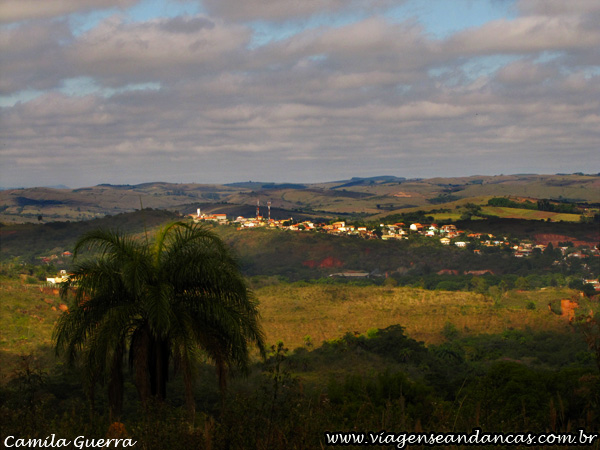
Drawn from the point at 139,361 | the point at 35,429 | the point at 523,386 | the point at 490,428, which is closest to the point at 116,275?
the point at 139,361

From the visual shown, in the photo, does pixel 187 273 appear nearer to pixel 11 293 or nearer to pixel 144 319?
pixel 144 319

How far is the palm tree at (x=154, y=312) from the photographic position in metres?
9.48

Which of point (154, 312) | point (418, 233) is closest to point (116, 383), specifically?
point (154, 312)

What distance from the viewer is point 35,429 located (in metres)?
6.36

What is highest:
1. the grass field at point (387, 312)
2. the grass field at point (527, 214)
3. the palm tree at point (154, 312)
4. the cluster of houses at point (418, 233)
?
the palm tree at point (154, 312)

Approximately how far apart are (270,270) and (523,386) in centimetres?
9493

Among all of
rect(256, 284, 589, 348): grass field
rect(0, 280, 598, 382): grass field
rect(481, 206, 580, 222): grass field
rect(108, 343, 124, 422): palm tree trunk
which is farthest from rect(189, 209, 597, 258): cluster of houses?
rect(108, 343, 124, 422): palm tree trunk

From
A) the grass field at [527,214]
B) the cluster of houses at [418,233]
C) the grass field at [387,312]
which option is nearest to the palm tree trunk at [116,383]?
the grass field at [387,312]

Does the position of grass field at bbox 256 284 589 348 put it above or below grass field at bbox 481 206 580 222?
below

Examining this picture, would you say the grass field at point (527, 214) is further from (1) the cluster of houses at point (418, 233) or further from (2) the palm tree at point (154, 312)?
(2) the palm tree at point (154, 312)

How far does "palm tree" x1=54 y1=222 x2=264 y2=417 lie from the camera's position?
373 inches

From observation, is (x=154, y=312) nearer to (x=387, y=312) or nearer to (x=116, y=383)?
(x=116, y=383)

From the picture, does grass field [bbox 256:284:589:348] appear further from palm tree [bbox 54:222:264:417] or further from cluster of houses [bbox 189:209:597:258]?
cluster of houses [bbox 189:209:597:258]

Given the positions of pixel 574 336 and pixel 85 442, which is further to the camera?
pixel 574 336
